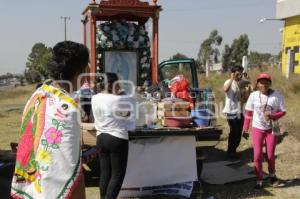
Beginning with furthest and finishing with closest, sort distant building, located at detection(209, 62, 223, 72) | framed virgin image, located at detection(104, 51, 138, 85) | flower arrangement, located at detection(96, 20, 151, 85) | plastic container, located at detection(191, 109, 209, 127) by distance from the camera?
distant building, located at detection(209, 62, 223, 72) < framed virgin image, located at detection(104, 51, 138, 85) < flower arrangement, located at detection(96, 20, 151, 85) < plastic container, located at detection(191, 109, 209, 127)

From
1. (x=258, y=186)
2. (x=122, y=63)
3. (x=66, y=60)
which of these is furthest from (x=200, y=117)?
(x=66, y=60)

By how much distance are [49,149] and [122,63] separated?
275 inches

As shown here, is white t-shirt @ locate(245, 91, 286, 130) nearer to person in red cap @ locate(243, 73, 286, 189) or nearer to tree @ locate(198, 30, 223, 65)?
person in red cap @ locate(243, 73, 286, 189)

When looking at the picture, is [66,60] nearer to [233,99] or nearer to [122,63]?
[233,99]

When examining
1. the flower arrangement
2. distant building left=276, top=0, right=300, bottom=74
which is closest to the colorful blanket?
the flower arrangement

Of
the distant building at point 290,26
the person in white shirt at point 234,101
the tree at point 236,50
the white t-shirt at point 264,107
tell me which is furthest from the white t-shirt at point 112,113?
the tree at point 236,50

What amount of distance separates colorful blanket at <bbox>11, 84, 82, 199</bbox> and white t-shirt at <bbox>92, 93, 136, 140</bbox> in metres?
2.56

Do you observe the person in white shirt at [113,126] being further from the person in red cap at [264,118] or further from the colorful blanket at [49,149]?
the colorful blanket at [49,149]

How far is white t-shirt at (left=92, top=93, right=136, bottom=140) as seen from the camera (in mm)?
4926

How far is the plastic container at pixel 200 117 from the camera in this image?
596 centimetres

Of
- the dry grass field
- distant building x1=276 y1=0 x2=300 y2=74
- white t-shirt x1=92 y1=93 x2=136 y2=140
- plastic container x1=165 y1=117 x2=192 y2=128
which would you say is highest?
distant building x1=276 y1=0 x2=300 y2=74

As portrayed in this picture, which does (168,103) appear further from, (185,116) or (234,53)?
(234,53)

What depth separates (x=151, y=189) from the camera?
19.4 feet

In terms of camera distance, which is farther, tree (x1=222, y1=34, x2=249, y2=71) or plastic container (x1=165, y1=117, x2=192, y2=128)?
tree (x1=222, y1=34, x2=249, y2=71)
